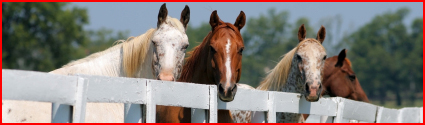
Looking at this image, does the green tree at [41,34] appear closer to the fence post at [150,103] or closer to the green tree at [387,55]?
the fence post at [150,103]

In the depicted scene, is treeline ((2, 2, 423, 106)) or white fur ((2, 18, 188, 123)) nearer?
white fur ((2, 18, 188, 123))

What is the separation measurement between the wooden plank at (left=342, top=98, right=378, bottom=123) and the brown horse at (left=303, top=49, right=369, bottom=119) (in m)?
1.69

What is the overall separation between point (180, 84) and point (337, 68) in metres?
5.68

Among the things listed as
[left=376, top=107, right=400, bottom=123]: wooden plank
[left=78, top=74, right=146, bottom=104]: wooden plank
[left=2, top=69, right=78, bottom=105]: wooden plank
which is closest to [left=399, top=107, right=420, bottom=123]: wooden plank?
[left=376, top=107, right=400, bottom=123]: wooden plank

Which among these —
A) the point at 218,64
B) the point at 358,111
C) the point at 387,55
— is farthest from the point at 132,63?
the point at 387,55

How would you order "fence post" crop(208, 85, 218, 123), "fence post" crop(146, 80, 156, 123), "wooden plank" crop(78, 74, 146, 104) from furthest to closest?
1. "fence post" crop(208, 85, 218, 123)
2. "fence post" crop(146, 80, 156, 123)
3. "wooden plank" crop(78, 74, 146, 104)

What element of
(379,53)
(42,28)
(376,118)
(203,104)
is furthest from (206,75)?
(379,53)

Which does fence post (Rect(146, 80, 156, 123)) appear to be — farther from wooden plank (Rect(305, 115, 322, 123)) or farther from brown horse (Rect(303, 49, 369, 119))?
brown horse (Rect(303, 49, 369, 119))

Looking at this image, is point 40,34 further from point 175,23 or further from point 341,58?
point 175,23

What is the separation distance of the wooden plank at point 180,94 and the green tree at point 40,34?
38.8 metres

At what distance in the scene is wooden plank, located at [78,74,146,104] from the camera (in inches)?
133

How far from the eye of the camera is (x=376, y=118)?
7.59 meters

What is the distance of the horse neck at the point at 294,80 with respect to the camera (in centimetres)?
638

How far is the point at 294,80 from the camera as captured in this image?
647cm
